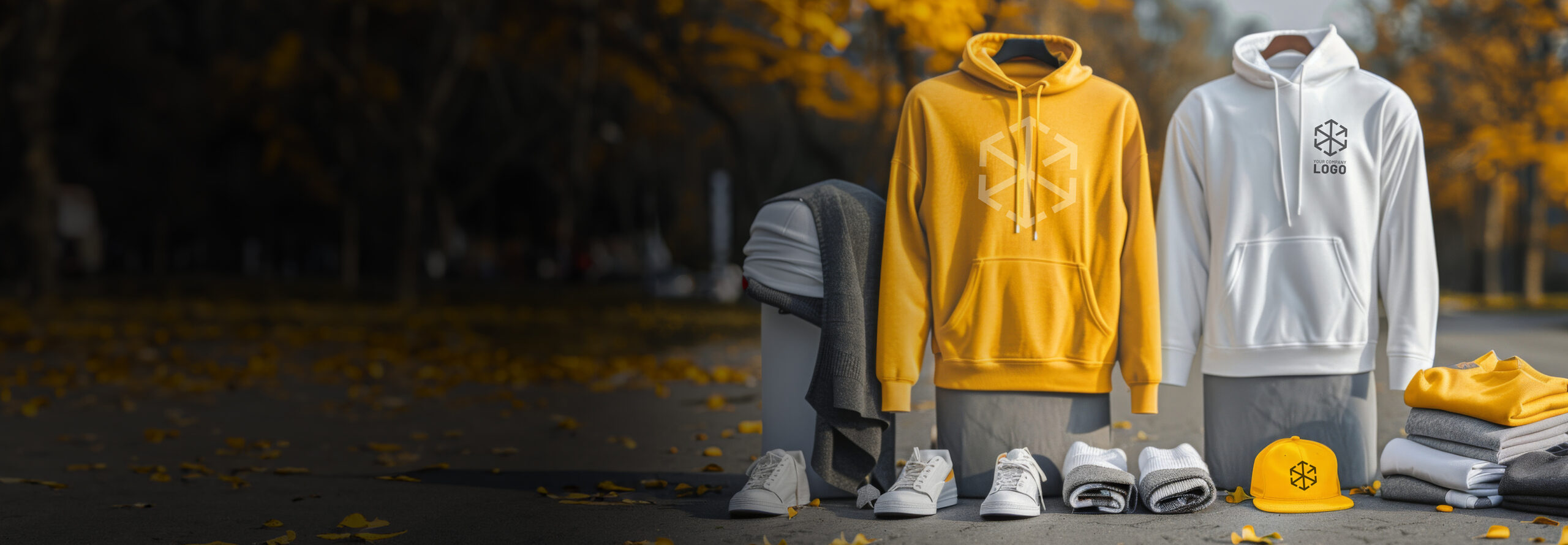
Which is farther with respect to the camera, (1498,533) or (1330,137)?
(1330,137)

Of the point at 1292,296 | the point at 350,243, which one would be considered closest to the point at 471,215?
the point at 350,243

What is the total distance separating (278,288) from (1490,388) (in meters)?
26.9

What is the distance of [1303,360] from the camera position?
422cm

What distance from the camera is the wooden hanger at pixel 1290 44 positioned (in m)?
4.45

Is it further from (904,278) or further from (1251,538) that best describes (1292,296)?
(904,278)

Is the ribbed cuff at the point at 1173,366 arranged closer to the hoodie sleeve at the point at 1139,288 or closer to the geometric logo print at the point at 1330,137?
the hoodie sleeve at the point at 1139,288

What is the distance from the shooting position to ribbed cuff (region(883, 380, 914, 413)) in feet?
13.7

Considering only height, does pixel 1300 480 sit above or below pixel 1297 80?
below

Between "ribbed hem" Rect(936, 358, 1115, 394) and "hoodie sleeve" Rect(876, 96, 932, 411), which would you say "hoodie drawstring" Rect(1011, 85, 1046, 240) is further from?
"ribbed hem" Rect(936, 358, 1115, 394)

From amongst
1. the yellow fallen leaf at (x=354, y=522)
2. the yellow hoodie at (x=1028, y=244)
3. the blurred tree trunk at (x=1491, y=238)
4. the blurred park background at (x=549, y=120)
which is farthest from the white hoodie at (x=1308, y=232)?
the blurred tree trunk at (x=1491, y=238)

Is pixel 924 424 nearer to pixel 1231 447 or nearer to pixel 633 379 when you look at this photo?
pixel 1231 447

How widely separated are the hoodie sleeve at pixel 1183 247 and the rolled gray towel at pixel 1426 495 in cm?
75

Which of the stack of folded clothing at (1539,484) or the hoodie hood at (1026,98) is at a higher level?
the hoodie hood at (1026,98)

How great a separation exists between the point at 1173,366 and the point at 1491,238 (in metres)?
23.4
